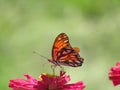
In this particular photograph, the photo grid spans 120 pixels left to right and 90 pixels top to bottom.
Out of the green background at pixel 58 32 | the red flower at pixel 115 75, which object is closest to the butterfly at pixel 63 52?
the red flower at pixel 115 75

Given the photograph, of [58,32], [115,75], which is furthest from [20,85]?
[58,32]

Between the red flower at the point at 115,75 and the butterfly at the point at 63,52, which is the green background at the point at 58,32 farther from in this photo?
the red flower at the point at 115,75

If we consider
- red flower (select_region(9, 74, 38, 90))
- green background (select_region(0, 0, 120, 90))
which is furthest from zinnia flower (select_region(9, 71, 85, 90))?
green background (select_region(0, 0, 120, 90))

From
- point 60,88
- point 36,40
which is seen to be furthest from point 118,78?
point 36,40

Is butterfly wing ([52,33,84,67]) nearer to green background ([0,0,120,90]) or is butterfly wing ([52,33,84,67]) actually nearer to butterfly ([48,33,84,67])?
butterfly ([48,33,84,67])

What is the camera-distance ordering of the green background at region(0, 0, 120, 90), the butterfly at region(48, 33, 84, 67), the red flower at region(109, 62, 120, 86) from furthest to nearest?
the green background at region(0, 0, 120, 90)
the butterfly at region(48, 33, 84, 67)
the red flower at region(109, 62, 120, 86)

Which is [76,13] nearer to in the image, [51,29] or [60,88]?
[51,29]

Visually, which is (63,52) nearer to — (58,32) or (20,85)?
(20,85)
